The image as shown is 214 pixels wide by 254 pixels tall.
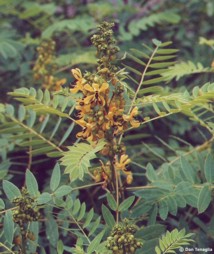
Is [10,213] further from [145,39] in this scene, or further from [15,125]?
[145,39]

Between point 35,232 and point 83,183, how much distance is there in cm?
34

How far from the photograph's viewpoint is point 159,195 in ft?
4.78

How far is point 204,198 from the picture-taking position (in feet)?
4.50

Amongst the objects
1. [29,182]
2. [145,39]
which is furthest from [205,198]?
[145,39]

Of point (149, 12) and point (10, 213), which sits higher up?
Result: point (149, 12)

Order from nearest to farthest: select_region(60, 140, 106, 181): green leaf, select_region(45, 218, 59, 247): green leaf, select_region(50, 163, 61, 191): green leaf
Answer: select_region(60, 140, 106, 181): green leaf < select_region(50, 163, 61, 191): green leaf < select_region(45, 218, 59, 247): green leaf

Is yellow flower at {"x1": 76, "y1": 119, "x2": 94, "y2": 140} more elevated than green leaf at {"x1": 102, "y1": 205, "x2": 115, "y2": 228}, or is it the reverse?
yellow flower at {"x1": 76, "y1": 119, "x2": 94, "y2": 140}

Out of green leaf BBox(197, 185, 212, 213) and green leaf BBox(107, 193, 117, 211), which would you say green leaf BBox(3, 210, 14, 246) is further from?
green leaf BBox(197, 185, 212, 213)

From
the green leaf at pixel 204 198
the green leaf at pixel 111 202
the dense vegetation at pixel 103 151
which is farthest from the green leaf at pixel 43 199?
the green leaf at pixel 204 198

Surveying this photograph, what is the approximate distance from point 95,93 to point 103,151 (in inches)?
6.7

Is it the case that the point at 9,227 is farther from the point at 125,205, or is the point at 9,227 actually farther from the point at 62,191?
the point at 125,205

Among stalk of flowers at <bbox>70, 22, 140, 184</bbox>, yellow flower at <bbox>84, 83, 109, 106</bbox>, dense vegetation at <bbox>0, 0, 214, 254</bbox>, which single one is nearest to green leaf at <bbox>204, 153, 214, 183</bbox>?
dense vegetation at <bbox>0, 0, 214, 254</bbox>

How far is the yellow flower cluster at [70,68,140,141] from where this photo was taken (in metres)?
1.32

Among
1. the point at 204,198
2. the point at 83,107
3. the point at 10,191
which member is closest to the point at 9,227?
the point at 10,191
